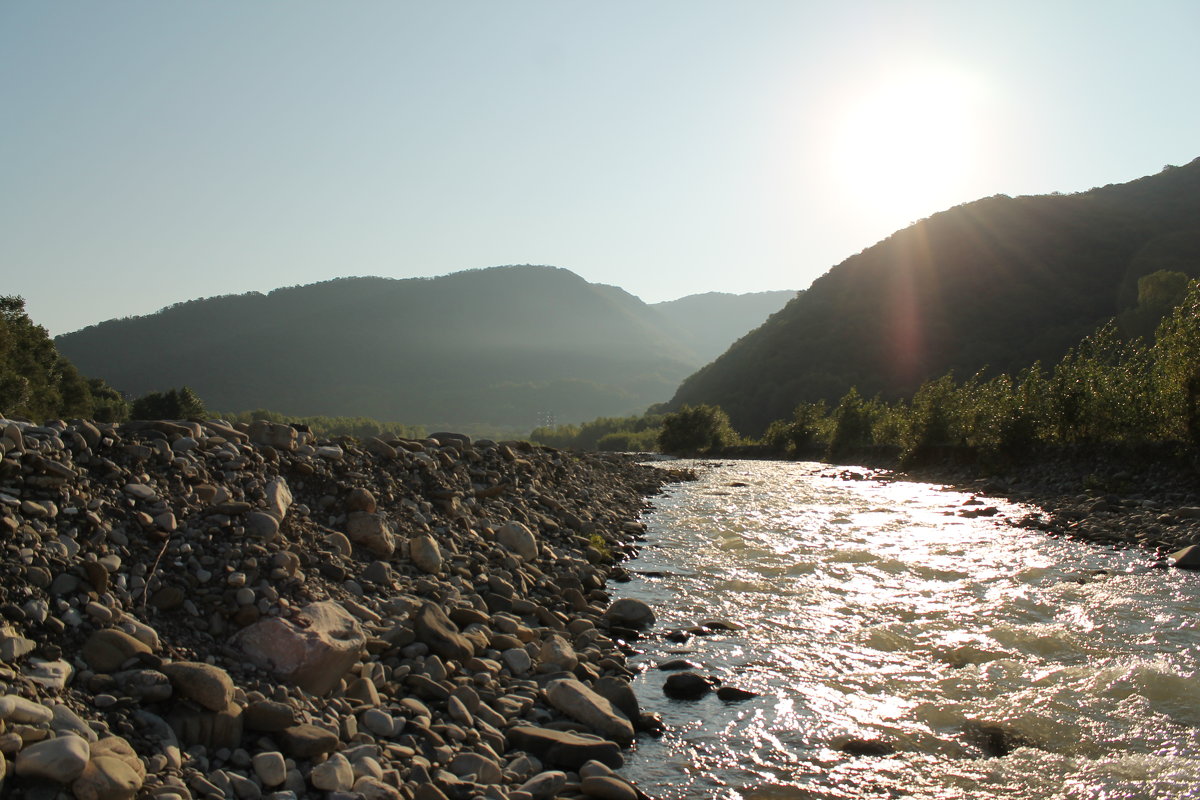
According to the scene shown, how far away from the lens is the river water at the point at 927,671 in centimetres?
562

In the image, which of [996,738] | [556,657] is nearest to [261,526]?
[556,657]

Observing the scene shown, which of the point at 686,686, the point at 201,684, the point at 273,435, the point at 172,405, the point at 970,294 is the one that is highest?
the point at 970,294

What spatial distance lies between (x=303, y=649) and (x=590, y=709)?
2.44m

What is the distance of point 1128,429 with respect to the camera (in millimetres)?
23438

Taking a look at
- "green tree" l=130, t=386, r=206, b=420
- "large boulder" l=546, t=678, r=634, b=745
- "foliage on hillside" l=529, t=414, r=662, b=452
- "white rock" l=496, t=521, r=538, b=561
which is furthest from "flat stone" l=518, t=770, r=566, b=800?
"foliage on hillside" l=529, t=414, r=662, b=452

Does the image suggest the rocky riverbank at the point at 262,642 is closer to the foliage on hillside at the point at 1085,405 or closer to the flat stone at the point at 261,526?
the flat stone at the point at 261,526

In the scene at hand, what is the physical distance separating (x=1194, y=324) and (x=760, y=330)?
99.1m

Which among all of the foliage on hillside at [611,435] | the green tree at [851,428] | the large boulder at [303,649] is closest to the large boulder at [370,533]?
the large boulder at [303,649]

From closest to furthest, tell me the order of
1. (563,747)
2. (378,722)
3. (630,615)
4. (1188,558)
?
(378,722) < (563,747) < (630,615) < (1188,558)

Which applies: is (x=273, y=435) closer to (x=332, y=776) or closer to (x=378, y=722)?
(x=378, y=722)

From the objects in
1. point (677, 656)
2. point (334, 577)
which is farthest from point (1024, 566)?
point (334, 577)

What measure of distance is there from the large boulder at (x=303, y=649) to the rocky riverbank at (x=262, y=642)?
0.02 metres

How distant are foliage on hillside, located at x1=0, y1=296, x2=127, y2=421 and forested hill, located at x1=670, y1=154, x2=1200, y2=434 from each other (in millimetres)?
74926

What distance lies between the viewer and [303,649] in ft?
18.7
